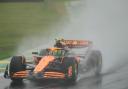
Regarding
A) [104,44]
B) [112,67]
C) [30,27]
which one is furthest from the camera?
[30,27]

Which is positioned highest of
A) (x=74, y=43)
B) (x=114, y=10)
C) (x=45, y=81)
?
(x=114, y=10)

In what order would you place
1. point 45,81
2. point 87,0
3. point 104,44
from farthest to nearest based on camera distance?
point 87,0, point 104,44, point 45,81

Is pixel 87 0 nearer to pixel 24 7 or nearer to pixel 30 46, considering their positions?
pixel 24 7

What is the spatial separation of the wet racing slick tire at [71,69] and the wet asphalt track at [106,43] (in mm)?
228

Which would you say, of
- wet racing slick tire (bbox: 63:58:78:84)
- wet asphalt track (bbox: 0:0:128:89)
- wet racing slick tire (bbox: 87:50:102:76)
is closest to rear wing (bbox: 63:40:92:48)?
wet racing slick tire (bbox: 87:50:102:76)

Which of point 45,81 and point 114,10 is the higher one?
point 114,10

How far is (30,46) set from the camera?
1024 inches

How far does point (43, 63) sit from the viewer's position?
16.0 metres

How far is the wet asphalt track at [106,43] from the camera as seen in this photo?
15.9m

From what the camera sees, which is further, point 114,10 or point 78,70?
point 114,10

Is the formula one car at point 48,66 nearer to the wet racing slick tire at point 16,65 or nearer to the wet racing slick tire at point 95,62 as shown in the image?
the wet racing slick tire at point 16,65

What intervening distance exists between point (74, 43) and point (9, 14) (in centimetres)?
1874

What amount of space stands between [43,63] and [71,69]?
92cm

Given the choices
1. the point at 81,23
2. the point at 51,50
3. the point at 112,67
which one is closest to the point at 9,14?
the point at 81,23
